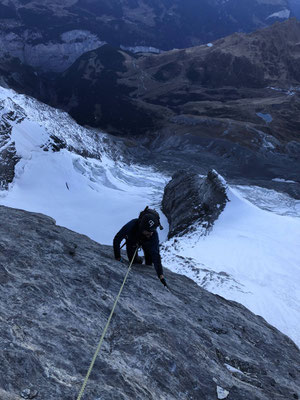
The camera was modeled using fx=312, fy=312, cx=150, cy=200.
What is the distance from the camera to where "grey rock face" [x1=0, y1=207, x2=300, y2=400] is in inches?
146

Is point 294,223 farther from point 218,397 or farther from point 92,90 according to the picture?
point 92,90

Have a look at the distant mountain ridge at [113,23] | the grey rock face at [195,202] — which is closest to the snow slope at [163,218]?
the grey rock face at [195,202]

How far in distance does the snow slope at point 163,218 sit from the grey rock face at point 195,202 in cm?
66

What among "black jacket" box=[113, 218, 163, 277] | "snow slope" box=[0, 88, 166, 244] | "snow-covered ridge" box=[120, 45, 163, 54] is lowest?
"snow slope" box=[0, 88, 166, 244]

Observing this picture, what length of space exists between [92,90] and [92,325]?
9222cm

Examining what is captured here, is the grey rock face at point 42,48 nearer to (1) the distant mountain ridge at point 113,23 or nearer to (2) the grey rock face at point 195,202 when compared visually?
(1) the distant mountain ridge at point 113,23

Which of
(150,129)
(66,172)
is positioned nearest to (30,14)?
(150,129)

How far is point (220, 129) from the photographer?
198ft

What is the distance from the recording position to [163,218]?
78.7 ft

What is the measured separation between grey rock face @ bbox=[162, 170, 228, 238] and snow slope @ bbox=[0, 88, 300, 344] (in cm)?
66

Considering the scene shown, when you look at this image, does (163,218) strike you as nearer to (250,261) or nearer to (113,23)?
(250,261)

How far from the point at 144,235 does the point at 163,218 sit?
17.5 meters

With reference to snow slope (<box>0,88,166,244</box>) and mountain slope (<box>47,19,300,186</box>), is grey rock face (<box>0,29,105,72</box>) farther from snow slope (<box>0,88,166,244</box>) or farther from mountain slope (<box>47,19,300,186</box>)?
snow slope (<box>0,88,166,244</box>)

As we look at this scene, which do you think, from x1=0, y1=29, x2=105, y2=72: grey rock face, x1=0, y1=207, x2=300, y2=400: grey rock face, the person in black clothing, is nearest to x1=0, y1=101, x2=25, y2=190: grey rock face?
x1=0, y1=207, x2=300, y2=400: grey rock face
